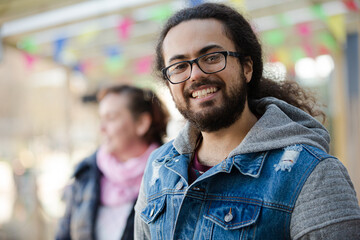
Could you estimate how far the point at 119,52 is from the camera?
4.90 metres

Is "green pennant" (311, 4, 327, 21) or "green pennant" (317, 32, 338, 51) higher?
"green pennant" (311, 4, 327, 21)

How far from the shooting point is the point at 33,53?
425cm

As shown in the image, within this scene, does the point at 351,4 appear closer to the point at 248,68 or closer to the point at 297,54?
the point at 297,54

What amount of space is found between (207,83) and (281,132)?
27 cm

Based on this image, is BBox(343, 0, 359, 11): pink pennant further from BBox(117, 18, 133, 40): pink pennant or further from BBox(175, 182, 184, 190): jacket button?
BBox(175, 182, 184, 190): jacket button

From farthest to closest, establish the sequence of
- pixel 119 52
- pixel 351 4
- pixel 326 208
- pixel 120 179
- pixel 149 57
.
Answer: pixel 149 57 → pixel 119 52 → pixel 351 4 → pixel 120 179 → pixel 326 208

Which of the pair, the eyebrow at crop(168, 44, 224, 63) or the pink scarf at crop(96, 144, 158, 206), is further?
the pink scarf at crop(96, 144, 158, 206)

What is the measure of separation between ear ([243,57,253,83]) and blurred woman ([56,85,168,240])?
85 centimetres

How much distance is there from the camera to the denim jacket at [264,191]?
3.18ft

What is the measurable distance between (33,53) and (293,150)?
12.6 ft

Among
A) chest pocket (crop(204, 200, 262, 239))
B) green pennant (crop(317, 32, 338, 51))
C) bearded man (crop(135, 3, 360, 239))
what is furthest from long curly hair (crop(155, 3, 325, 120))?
green pennant (crop(317, 32, 338, 51))

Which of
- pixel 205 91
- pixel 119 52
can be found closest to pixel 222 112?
pixel 205 91

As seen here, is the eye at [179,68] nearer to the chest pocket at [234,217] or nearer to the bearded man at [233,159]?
the bearded man at [233,159]

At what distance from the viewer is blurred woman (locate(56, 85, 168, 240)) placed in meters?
2.01
